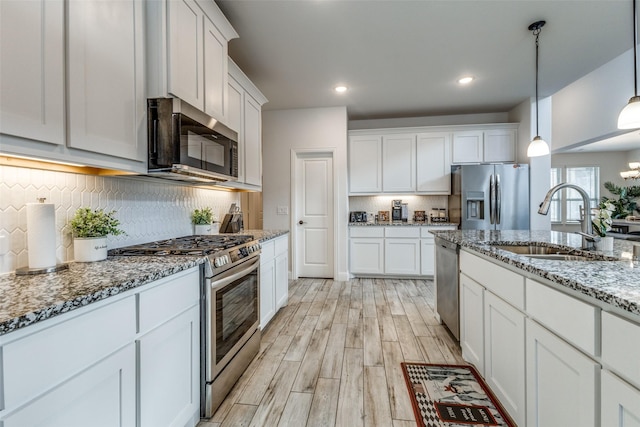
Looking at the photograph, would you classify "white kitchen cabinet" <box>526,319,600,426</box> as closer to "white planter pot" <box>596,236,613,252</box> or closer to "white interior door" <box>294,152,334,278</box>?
"white planter pot" <box>596,236,613,252</box>

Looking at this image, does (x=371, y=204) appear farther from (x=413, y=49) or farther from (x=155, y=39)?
(x=155, y=39)

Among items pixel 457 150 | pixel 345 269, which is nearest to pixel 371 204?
pixel 345 269

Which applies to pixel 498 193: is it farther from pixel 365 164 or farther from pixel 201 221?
pixel 201 221

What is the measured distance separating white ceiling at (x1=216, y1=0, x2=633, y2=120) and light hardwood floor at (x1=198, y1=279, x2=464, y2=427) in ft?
9.06

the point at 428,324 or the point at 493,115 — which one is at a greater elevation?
the point at 493,115

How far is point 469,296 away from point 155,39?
2.58 meters

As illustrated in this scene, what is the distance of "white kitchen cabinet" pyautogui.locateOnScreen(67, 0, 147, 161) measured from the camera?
1.19 m

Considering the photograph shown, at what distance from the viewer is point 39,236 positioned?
3.99 feet

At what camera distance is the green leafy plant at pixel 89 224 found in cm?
146

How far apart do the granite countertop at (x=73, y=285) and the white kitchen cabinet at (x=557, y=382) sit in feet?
5.28

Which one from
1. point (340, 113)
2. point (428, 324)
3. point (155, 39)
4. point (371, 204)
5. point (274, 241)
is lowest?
point (428, 324)

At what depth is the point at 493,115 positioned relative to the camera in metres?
4.95

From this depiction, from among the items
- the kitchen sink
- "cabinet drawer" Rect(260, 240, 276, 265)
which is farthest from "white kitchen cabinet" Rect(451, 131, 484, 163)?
"cabinet drawer" Rect(260, 240, 276, 265)

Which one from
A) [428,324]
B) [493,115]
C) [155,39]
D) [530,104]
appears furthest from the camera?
[493,115]
